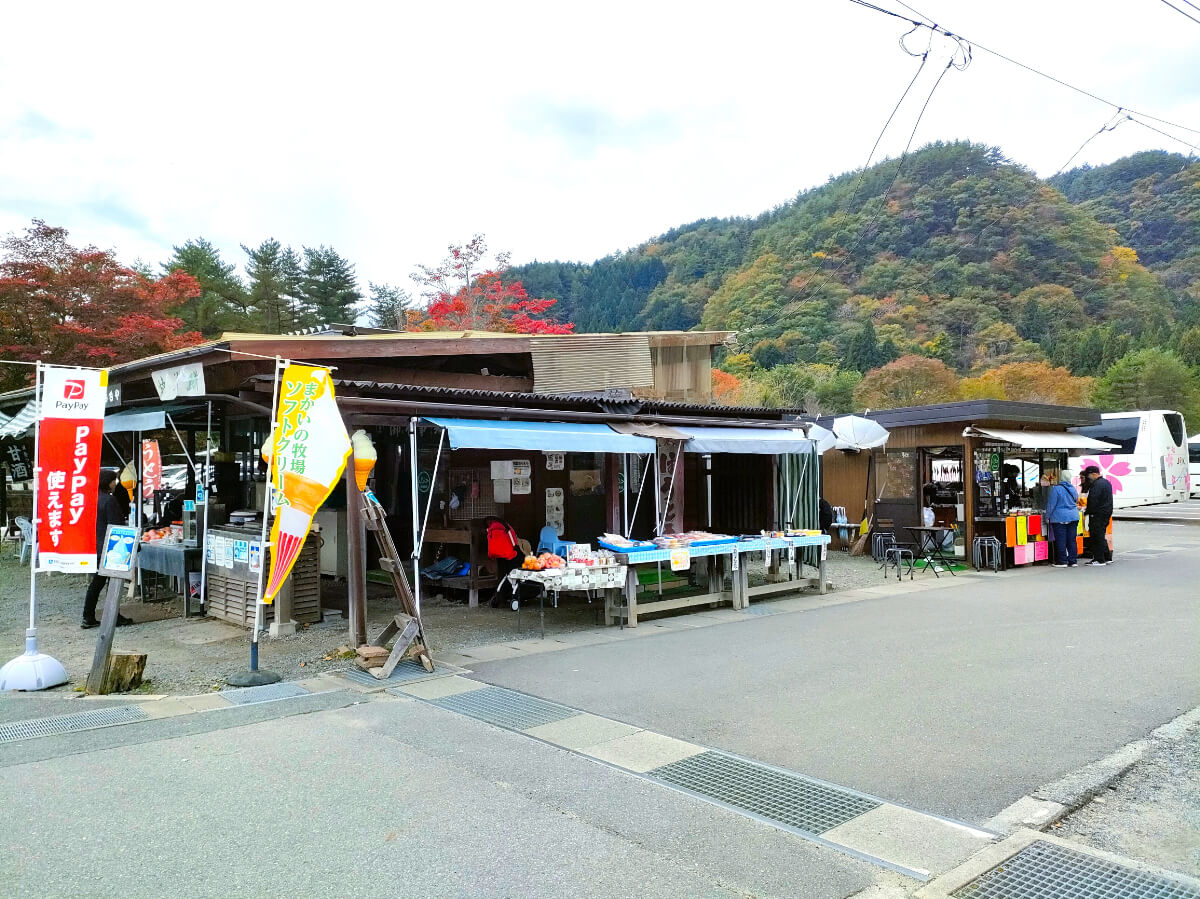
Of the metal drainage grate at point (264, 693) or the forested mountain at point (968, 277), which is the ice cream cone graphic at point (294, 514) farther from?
the forested mountain at point (968, 277)

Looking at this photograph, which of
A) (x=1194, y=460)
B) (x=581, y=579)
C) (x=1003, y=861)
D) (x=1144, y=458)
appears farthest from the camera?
(x=1194, y=460)

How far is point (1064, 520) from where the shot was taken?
591 inches

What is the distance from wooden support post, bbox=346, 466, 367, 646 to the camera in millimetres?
7703

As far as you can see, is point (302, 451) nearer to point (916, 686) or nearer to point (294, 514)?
point (294, 514)

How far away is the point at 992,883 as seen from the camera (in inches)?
137

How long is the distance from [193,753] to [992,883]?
14.9 ft

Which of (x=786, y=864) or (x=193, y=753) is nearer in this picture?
(x=786, y=864)

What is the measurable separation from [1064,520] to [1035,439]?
5.17 feet

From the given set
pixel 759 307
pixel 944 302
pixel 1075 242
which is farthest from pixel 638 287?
pixel 1075 242

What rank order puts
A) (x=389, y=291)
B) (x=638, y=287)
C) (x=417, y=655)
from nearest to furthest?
(x=417, y=655) → (x=389, y=291) → (x=638, y=287)

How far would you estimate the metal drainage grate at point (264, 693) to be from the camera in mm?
6281

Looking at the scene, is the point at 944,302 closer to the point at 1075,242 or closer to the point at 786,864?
the point at 1075,242

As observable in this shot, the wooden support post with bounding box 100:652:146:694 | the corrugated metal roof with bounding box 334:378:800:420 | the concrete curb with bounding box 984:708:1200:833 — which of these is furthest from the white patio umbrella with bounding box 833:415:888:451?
the wooden support post with bounding box 100:652:146:694

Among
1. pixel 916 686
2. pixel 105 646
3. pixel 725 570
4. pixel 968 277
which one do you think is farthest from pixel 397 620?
pixel 968 277
